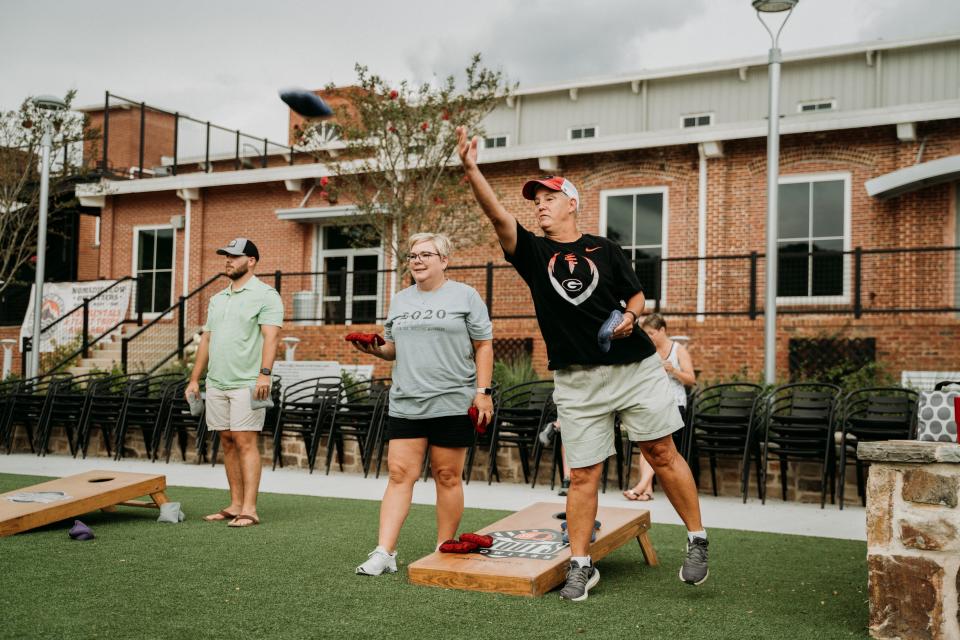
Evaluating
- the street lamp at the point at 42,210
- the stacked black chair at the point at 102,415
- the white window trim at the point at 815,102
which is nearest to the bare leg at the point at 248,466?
the stacked black chair at the point at 102,415

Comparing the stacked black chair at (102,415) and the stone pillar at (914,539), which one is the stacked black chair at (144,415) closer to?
the stacked black chair at (102,415)

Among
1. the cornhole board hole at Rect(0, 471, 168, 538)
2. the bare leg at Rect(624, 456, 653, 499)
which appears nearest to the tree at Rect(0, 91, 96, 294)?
the cornhole board hole at Rect(0, 471, 168, 538)

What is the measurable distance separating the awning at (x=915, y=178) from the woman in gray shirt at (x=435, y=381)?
10.9m

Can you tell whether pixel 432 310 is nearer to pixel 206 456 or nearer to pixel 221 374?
pixel 221 374

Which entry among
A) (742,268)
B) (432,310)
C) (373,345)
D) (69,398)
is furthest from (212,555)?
(742,268)

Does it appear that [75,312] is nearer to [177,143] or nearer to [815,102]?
[177,143]

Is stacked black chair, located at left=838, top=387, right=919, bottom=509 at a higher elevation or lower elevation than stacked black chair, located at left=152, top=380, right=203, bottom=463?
higher

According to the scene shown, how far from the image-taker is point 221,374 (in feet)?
20.7

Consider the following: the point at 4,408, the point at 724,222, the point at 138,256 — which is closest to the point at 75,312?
the point at 138,256

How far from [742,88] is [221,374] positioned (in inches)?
842

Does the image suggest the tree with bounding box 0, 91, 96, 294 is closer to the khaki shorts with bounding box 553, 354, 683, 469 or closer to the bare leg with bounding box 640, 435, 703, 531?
the khaki shorts with bounding box 553, 354, 683, 469

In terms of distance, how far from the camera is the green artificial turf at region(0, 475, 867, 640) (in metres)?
3.62

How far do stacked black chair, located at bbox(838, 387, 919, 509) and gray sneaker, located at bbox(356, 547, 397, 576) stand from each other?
457cm

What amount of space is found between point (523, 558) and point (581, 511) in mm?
444
